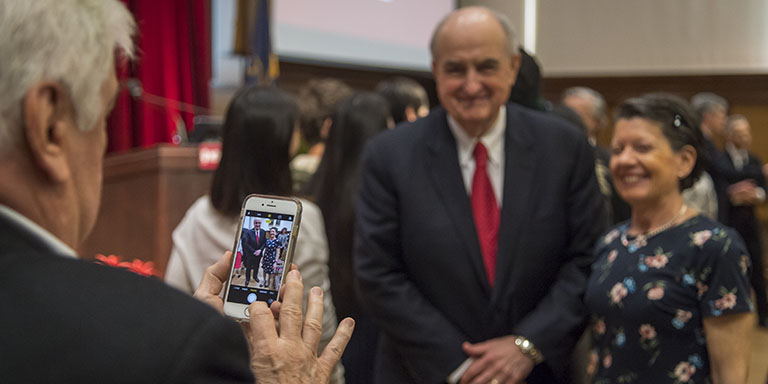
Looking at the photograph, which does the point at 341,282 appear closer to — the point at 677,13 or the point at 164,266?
the point at 164,266

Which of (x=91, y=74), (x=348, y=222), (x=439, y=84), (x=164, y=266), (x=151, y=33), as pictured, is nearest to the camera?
(x=91, y=74)

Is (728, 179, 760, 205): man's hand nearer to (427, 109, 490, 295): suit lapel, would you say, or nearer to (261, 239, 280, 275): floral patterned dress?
(427, 109, 490, 295): suit lapel

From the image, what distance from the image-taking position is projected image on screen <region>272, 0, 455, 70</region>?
21.9 ft

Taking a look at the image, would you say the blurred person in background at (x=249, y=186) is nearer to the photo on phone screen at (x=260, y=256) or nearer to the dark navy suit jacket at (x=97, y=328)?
the photo on phone screen at (x=260, y=256)

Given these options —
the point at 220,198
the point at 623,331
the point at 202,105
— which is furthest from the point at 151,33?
the point at 623,331

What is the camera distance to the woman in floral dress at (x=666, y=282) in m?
→ 1.82

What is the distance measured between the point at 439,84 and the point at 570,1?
698 centimetres

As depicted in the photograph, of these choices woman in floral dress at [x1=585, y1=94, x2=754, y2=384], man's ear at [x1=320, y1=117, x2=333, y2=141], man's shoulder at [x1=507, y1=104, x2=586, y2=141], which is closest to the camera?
woman in floral dress at [x1=585, y1=94, x2=754, y2=384]

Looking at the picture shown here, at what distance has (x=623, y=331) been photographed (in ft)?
6.29

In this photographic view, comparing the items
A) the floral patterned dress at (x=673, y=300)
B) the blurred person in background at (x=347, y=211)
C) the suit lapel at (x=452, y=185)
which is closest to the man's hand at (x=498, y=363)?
the suit lapel at (x=452, y=185)

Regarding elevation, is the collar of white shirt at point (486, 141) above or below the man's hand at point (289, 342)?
above

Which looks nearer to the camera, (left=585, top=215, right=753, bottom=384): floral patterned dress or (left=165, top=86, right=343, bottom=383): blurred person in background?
(left=585, top=215, right=753, bottom=384): floral patterned dress

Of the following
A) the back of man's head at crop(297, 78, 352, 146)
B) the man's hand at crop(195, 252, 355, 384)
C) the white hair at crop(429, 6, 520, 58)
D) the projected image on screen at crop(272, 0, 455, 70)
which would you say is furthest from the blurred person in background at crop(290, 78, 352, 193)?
the projected image on screen at crop(272, 0, 455, 70)

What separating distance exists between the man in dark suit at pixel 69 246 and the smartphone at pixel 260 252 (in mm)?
286
